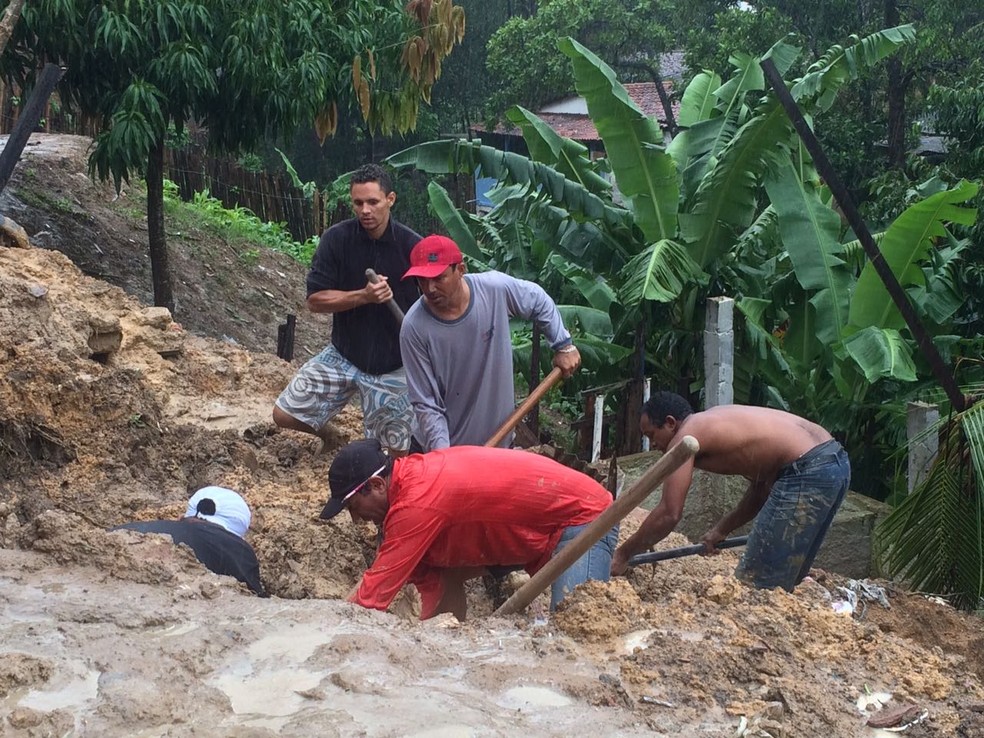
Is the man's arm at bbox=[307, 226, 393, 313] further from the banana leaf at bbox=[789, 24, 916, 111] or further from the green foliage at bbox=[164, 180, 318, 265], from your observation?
the green foliage at bbox=[164, 180, 318, 265]

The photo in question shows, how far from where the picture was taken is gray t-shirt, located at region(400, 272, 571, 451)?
5.09m

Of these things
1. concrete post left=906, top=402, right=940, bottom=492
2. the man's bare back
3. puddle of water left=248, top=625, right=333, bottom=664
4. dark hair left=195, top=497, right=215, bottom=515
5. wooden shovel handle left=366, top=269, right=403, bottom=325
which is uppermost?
wooden shovel handle left=366, top=269, right=403, bottom=325

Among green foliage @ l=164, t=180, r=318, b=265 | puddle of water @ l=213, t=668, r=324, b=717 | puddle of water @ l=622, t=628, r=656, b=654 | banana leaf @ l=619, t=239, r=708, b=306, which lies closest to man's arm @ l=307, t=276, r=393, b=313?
puddle of water @ l=622, t=628, r=656, b=654

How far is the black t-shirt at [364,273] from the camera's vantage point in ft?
19.1

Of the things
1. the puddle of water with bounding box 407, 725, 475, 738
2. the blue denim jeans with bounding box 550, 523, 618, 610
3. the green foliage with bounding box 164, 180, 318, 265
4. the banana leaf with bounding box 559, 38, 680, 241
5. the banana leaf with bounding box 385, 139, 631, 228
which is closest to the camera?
the puddle of water with bounding box 407, 725, 475, 738

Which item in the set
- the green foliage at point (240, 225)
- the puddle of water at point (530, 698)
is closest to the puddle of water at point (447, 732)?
the puddle of water at point (530, 698)

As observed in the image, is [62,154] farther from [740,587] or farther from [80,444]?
[740,587]

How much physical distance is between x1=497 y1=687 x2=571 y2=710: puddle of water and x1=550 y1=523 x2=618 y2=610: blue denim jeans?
724 millimetres

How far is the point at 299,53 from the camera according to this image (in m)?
9.78

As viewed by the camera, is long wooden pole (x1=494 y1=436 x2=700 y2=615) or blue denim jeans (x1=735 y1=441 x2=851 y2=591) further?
blue denim jeans (x1=735 y1=441 x2=851 y2=591)

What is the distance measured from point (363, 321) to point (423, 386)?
3.23 feet

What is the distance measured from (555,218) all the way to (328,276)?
4.22m

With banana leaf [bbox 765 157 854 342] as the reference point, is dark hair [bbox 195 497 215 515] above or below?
below

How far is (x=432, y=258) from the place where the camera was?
4.88m
